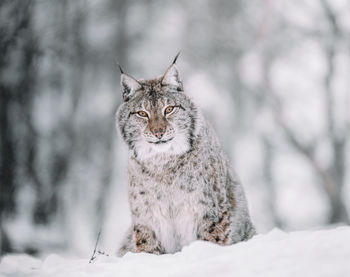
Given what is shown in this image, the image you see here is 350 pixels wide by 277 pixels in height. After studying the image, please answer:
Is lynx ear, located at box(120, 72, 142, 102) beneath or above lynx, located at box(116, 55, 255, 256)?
above

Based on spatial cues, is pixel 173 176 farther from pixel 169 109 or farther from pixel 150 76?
pixel 150 76

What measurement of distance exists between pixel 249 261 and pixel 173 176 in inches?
55.6

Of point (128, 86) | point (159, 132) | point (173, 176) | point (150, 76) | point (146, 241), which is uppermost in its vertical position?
point (150, 76)

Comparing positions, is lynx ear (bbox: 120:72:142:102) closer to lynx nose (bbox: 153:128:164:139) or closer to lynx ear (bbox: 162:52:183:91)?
lynx ear (bbox: 162:52:183:91)

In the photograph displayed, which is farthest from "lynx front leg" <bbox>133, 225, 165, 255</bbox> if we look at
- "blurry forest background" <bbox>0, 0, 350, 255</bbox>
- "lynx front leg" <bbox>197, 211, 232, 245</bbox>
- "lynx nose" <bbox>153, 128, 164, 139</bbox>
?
"blurry forest background" <bbox>0, 0, 350, 255</bbox>

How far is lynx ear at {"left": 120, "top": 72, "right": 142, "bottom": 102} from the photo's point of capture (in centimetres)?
430

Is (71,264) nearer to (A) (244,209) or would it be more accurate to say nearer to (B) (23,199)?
(A) (244,209)

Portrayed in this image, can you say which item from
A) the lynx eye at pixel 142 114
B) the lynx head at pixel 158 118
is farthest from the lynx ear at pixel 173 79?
the lynx eye at pixel 142 114

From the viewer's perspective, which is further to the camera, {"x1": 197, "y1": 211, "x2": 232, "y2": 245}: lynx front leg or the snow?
{"x1": 197, "y1": 211, "x2": 232, "y2": 245}: lynx front leg

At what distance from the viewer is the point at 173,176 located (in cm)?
410

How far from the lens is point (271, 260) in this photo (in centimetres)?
276

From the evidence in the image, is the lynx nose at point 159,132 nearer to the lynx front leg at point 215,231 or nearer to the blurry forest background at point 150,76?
A: the lynx front leg at point 215,231

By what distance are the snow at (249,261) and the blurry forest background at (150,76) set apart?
326 cm

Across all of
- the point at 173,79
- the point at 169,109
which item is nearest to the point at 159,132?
the point at 169,109
